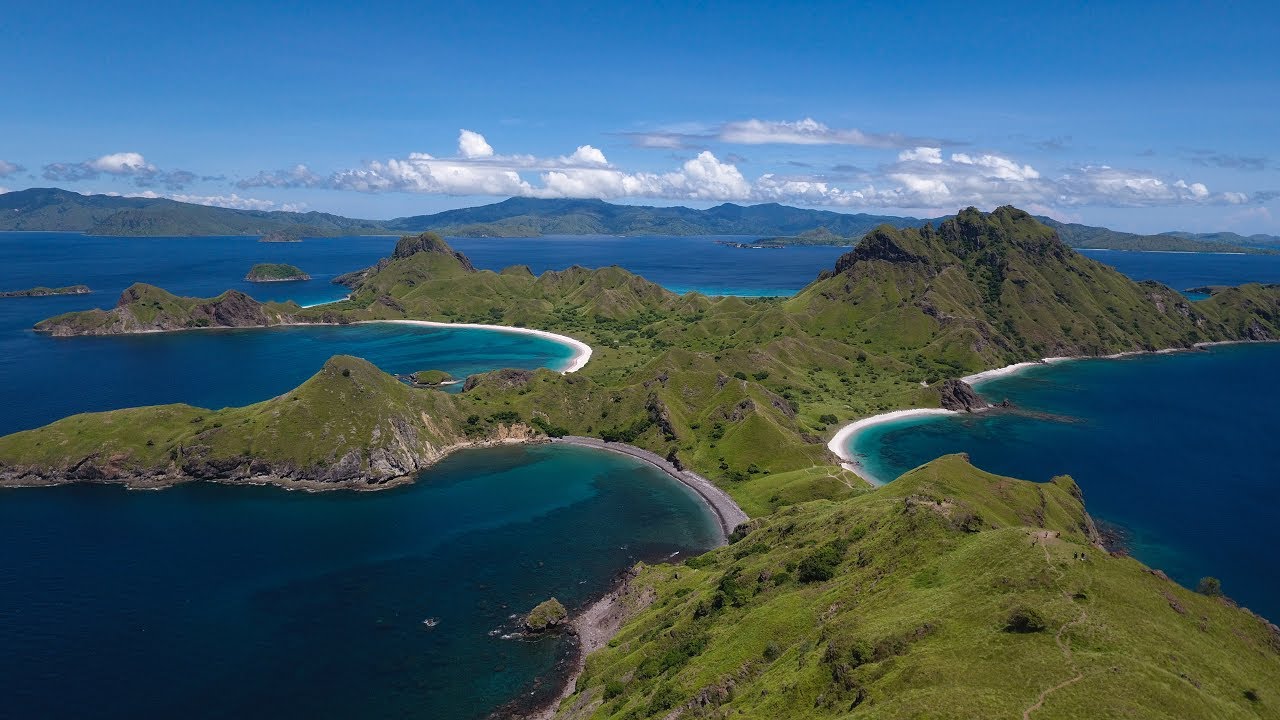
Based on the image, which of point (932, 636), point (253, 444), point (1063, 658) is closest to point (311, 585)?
point (253, 444)

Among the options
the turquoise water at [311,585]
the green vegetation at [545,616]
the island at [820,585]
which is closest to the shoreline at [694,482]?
the island at [820,585]

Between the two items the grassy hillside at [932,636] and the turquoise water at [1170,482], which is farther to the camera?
the turquoise water at [1170,482]

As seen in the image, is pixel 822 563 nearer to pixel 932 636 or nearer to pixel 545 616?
pixel 932 636

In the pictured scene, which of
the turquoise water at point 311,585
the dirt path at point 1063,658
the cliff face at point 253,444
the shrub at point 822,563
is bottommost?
the turquoise water at point 311,585

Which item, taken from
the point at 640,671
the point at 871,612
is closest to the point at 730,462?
the point at 640,671

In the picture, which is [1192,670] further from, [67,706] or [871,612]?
[67,706]

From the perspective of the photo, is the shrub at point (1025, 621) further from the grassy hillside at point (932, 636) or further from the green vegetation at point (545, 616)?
the green vegetation at point (545, 616)

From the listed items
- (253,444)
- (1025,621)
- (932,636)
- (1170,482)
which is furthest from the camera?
(1170,482)
